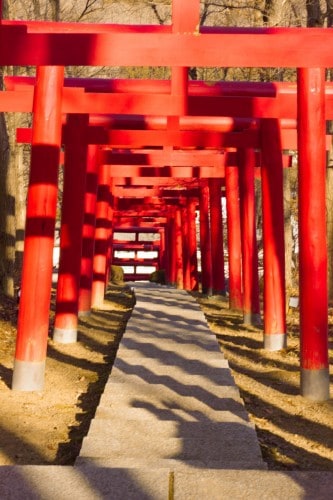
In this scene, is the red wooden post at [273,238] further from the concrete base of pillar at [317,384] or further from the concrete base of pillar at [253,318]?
the concrete base of pillar at [317,384]

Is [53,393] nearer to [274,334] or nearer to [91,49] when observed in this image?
[91,49]

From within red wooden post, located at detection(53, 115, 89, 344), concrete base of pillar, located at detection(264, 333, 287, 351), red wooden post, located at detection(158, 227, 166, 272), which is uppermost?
red wooden post, located at detection(53, 115, 89, 344)

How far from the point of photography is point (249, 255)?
13.3 meters

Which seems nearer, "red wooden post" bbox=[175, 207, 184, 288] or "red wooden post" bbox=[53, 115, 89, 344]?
"red wooden post" bbox=[53, 115, 89, 344]

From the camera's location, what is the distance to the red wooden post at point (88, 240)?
44.6ft

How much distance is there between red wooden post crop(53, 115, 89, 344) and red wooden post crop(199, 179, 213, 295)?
9976 millimetres

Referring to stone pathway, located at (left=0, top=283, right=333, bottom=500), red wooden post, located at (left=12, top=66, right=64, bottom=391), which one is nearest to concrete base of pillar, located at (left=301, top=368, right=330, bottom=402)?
stone pathway, located at (left=0, top=283, right=333, bottom=500)

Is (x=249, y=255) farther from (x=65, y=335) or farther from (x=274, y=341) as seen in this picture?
(x=65, y=335)

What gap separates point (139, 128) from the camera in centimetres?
1170

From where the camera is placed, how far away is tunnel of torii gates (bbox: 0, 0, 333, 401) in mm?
6262

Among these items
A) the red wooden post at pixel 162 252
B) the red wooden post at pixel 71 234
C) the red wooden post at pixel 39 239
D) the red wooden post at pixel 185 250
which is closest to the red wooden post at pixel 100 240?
the red wooden post at pixel 71 234

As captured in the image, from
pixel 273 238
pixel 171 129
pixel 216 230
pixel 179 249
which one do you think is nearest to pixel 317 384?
pixel 273 238

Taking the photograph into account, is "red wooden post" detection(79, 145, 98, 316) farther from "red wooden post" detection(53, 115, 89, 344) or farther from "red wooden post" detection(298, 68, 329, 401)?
"red wooden post" detection(298, 68, 329, 401)

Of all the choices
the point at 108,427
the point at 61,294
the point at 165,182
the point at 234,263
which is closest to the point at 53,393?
the point at 108,427
